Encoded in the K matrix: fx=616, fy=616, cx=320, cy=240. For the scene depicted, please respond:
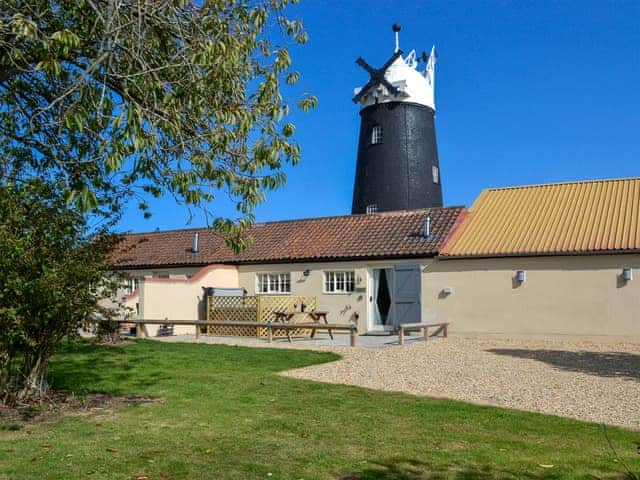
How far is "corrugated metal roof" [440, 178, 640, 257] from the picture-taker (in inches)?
668

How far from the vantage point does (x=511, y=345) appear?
16141mm

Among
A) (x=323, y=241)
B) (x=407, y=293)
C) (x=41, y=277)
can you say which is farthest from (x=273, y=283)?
(x=41, y=277)

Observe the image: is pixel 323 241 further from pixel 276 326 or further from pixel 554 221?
pixel 554 221

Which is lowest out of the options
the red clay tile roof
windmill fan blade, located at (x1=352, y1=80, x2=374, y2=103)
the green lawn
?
the green lawn

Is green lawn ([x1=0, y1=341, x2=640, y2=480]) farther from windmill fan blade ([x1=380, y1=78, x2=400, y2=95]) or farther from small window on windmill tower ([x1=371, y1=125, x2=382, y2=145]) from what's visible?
windmill fan blade ([x1=380, y1=78, x2=400, y2=95])

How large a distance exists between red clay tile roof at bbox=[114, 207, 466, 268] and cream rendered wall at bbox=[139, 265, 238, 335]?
0.85 metres

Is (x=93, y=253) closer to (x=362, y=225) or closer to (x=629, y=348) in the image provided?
(x=629, y=348)

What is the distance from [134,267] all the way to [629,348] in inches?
696

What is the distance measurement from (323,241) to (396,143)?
7086 mm

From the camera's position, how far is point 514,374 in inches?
430

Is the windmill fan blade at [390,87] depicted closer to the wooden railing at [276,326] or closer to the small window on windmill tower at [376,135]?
the small window on windmill tower at [376,135]

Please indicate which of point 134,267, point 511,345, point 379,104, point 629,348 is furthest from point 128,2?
point 379,104

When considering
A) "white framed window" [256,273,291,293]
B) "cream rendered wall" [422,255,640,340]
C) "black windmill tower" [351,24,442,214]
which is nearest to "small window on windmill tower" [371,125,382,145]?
"black windmill tower" [351,24,442,214]

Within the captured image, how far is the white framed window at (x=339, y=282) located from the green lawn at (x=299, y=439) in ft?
34.8
